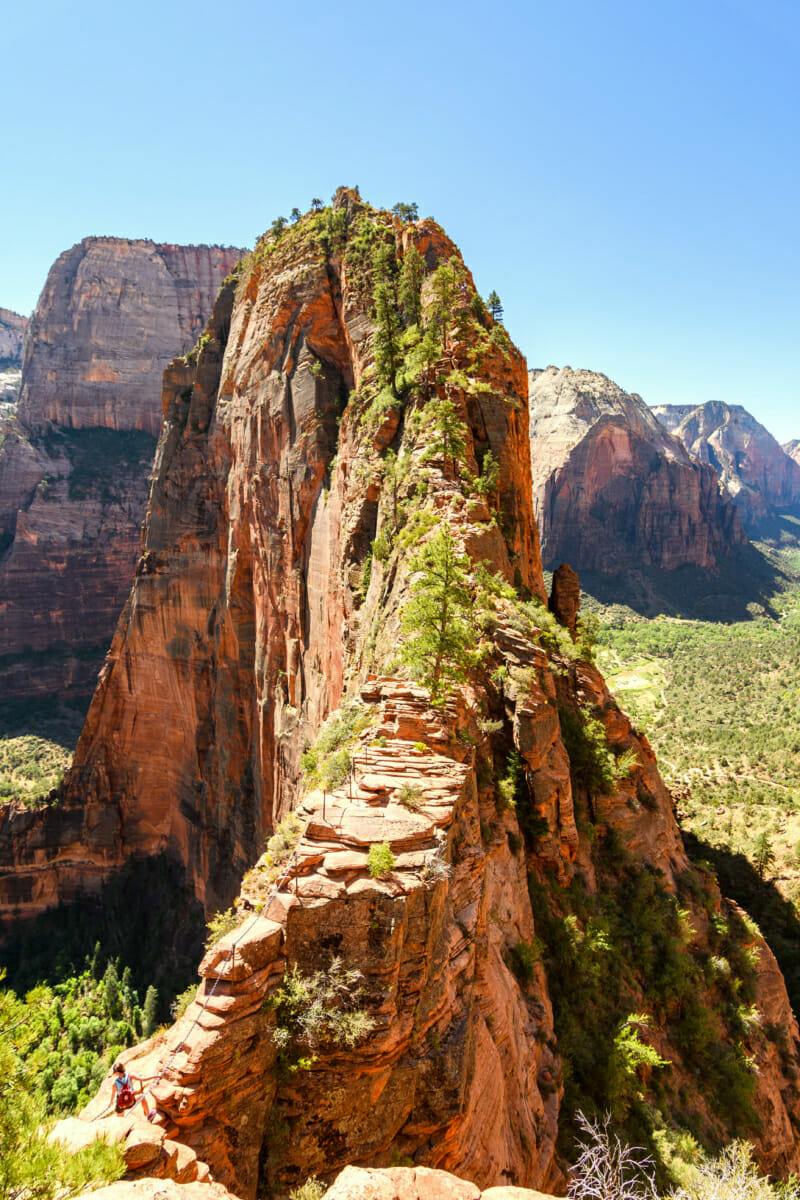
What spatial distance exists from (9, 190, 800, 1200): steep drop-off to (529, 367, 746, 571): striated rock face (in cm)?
12485

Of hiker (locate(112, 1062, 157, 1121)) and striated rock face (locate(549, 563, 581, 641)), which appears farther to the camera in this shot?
striated rock face (locate(549, 563, 581, 641))

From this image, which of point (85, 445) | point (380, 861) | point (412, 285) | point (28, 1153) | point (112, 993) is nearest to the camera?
point (28, 1153)

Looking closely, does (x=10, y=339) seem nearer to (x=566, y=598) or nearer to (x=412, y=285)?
(x=412, y=285)

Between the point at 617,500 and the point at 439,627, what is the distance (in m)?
157

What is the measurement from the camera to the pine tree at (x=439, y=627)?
16375mm

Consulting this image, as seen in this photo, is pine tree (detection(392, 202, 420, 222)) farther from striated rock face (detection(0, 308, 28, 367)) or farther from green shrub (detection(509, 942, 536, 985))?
striated rock face (detection(0, 308, 28, 367))

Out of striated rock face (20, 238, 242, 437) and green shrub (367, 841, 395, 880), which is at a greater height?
striated rock face (20, 238, 242, 437)

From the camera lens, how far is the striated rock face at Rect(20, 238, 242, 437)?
400 ft

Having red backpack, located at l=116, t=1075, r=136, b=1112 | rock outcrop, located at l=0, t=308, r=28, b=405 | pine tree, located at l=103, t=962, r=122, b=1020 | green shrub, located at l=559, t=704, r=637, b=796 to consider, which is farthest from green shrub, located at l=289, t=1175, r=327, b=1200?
rock outcrop, located at l=0, t=308, r=28, b=405

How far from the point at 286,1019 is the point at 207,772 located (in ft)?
131

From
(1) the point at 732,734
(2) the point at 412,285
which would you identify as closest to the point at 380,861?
(2) the point at 412,285

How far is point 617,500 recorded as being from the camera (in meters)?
160

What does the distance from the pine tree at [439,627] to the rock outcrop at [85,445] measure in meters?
95.4

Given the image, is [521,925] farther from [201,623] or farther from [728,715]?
[728,715]
